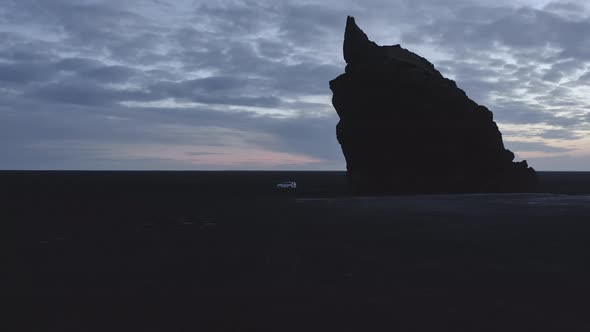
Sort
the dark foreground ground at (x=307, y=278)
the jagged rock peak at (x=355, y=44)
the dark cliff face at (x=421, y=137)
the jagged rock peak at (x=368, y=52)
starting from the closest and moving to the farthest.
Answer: the dark foreground ground at (x=307, y=278) → the dark cliff face at (x=421, y=137) → the jagged rock peak at (x=368, y=52) → the jagged rock peak at (x=355, y=44)

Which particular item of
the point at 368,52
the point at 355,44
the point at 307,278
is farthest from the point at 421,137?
the point at 307,278

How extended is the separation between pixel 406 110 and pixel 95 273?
5055 centimetres

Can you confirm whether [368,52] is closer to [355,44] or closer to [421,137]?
[355,44]

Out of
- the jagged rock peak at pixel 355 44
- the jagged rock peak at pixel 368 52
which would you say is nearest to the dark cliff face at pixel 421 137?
the jagged rock peak at pixel 368 52

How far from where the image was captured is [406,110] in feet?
193

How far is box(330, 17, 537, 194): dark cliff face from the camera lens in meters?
57.4

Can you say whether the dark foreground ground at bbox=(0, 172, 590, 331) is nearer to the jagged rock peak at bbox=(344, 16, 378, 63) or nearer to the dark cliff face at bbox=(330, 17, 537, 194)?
the dark cliff face at bbox=(330, 17, 537, 194)

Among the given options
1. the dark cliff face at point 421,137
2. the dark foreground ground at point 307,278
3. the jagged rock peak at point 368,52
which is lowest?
the dark foreground ground at point 307,278

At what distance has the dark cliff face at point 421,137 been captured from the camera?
57.4m

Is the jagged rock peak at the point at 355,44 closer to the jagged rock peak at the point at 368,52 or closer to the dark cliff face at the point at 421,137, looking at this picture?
the jagged rock peak at the point at 368,52

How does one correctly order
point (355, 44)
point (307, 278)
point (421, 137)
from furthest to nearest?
point (355, 44) < point (421, 137) < point (307, 278)

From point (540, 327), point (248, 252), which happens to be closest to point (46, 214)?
point (248, 252)

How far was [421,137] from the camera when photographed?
58.2 m

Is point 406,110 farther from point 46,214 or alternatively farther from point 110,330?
point 110,330
